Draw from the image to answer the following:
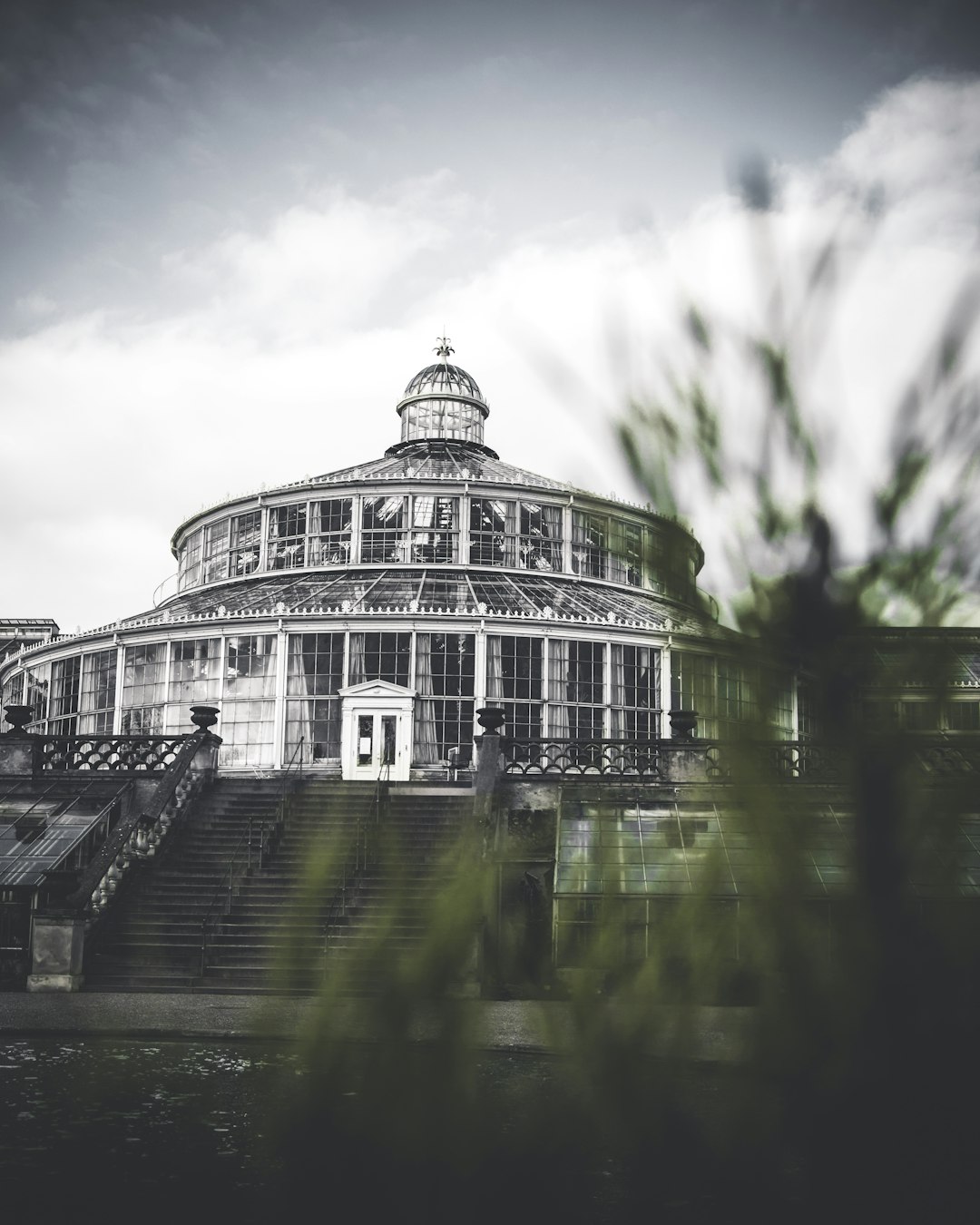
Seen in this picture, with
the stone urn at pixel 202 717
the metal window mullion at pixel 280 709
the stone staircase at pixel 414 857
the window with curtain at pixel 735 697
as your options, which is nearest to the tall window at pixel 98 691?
the metal window mullion at pixel 280 709

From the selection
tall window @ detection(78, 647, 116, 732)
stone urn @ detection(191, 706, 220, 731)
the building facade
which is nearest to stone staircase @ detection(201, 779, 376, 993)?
stone urn @ detection(191, 706, 220, 731)

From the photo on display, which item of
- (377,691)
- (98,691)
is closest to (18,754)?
(377,691)

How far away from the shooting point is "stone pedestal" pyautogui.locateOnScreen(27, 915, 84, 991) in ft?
61.6

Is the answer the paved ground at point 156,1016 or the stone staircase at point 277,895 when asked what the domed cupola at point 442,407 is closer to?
the stone staircase at point 277,895

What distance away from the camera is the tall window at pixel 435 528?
38.0 meters

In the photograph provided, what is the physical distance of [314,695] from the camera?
104 feet

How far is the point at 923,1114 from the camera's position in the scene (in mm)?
2885

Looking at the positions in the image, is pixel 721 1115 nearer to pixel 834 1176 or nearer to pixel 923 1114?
pixel 834 1176

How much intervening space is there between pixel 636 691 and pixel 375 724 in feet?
23.6

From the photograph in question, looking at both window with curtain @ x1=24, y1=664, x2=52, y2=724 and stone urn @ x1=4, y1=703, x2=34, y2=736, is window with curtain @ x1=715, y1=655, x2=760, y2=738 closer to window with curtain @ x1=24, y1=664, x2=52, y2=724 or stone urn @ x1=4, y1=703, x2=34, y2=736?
stone urn @ x1=4, y1=703, x2=34, y2=736

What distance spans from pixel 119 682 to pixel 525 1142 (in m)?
33.1

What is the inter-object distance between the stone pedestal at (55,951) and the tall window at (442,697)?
1328 cm

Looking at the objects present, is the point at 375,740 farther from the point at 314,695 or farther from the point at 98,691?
the point at 98,691

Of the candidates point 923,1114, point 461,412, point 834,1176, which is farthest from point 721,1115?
point 461,412
